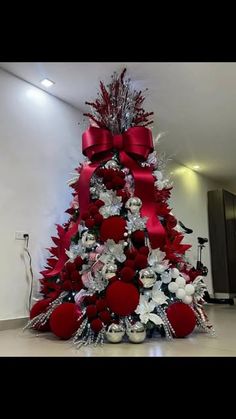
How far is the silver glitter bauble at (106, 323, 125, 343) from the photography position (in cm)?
183

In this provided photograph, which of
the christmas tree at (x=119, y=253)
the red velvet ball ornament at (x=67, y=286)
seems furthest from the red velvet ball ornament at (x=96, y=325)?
the red velvet ball ornament at (x=67, y=286)

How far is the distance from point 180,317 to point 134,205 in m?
0.74

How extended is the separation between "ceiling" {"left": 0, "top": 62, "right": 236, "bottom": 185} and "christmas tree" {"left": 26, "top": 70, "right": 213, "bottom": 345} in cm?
40

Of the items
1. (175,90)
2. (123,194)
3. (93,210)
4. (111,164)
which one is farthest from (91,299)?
(175,90)

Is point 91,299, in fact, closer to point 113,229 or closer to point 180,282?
point 113,229

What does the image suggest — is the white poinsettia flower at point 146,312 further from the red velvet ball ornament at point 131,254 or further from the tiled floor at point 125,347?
the red velvet ball ornament at point 131,254

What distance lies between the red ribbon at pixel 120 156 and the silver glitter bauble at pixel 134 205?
71mm

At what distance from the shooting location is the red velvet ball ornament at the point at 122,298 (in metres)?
1.80

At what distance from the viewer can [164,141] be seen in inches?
166

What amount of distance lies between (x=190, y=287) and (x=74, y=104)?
2.18 metres

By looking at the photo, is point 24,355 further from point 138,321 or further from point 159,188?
point 159,188

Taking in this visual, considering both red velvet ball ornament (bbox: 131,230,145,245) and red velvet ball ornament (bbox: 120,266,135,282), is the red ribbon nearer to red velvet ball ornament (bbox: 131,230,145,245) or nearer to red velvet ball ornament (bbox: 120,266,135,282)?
red velvet ball ornament (bbox: 131,230,145,245)

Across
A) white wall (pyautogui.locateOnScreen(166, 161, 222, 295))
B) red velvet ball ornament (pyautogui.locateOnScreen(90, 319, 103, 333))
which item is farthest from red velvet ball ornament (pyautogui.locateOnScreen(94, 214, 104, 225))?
white wall (pyautogui.locateOnScreen(166, 161, 222, 295))
